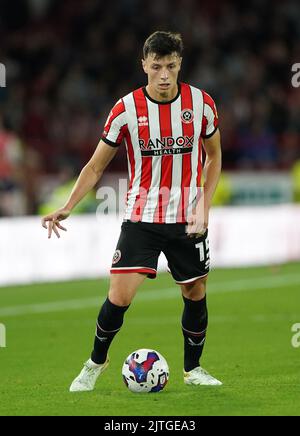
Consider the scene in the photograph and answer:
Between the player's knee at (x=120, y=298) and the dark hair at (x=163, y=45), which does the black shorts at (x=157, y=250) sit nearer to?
the player's knee at (x=120, y=298)

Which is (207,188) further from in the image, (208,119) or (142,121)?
(142,121)

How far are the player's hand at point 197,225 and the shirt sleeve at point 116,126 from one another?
0.71 meters

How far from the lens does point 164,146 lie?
25.8ft

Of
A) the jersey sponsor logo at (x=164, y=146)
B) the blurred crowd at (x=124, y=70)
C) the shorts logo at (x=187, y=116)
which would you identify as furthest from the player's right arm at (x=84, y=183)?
the blurred crowd at (x=124, y=70)

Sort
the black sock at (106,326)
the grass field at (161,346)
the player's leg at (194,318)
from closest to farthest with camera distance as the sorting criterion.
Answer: the grass field at (161,346) → the black sock at (106,326) → the player's leg at (194,318)

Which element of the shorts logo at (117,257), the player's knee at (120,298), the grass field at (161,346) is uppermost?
the shorts logo at (117,257)

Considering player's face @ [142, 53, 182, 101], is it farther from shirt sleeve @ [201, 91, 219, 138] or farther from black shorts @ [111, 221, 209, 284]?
black shorts @ [111, 221, 209, 284]

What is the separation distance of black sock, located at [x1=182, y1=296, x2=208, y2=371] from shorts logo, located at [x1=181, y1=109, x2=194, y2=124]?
3.94 ft

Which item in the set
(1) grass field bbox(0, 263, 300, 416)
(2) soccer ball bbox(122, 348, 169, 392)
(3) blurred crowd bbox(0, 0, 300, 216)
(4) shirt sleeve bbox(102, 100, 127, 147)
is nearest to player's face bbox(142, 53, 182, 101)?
(4) shirt sleeve bbox(102, 100, 127, 147)

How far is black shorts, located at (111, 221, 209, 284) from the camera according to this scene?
7879 millimetres

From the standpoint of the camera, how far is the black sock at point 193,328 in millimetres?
8203
